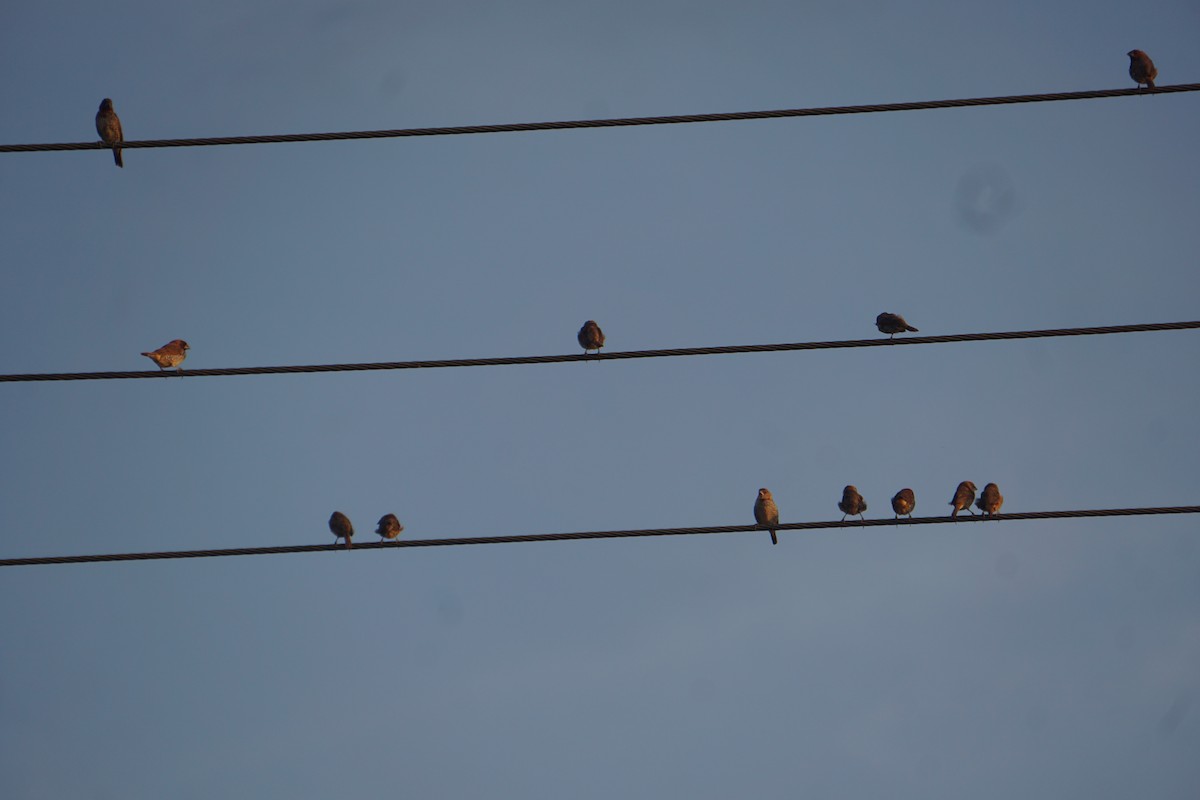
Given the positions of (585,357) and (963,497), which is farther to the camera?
(963,497)

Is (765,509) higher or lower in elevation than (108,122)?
lower

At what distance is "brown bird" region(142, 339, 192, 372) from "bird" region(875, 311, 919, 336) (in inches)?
309

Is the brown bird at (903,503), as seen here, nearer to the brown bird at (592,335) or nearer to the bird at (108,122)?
the brown bird at (592,335)

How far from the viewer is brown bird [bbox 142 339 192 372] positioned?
60.6ft

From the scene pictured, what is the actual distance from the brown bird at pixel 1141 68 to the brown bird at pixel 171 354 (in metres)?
10.9

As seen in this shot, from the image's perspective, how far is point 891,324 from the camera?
18.2m

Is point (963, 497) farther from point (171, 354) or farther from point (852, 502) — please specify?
point (171, 354)

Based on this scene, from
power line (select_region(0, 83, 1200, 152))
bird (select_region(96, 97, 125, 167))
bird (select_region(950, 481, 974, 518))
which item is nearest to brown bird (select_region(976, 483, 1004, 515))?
bird (select_region(950, 481, 974, 518))

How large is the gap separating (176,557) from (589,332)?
794 centimetres

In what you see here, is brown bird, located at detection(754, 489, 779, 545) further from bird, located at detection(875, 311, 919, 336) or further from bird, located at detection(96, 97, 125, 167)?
bird, located at detection(96, 97, 125, 167)

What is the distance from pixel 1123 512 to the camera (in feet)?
37.0

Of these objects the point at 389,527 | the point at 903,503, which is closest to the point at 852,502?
the point at 903,503

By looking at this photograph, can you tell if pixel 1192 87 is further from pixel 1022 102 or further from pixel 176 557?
pixel 176 557

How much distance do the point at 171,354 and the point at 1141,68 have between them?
36.4ft
